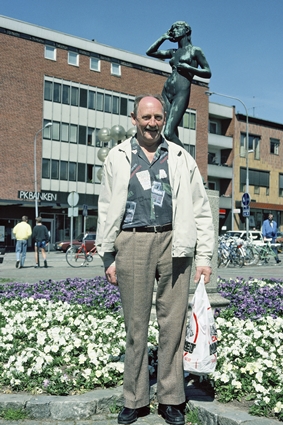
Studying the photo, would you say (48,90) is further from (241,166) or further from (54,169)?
(241,166)

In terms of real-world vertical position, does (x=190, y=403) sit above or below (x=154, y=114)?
below

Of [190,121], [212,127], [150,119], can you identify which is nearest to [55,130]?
[190,121]

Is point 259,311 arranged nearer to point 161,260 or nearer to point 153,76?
point 161,260

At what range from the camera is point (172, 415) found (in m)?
4.00

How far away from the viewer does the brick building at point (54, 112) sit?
43.9 metres

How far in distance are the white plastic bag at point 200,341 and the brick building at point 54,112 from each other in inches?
1526

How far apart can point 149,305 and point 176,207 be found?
70 centimetres

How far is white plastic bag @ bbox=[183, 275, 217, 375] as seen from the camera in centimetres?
396

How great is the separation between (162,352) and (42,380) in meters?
1.16

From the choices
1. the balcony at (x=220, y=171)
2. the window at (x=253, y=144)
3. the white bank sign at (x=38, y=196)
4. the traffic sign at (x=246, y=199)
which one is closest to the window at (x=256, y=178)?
the balcony at (x=220, y=171)

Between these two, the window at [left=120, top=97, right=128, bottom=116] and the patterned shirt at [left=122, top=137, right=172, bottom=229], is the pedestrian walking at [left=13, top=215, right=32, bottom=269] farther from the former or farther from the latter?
the window at [left=120, top=97, right=128, bottom=116]

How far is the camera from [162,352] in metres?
4.05

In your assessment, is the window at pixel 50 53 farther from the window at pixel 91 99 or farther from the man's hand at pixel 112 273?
the man's hand at pixel 112 273

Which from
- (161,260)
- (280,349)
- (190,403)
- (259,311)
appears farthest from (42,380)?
(259,311)
